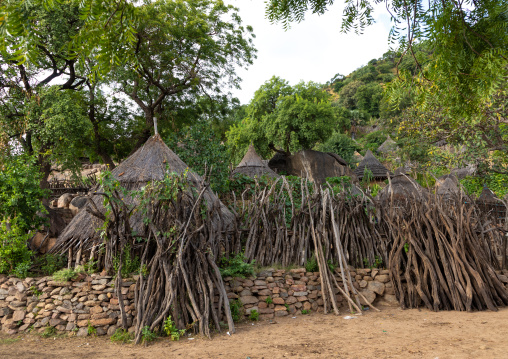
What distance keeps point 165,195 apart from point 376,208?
3.71 metres

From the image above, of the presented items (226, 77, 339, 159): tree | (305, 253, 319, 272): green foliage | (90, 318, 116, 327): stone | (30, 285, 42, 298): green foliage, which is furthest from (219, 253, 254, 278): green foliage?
(226, 77, 339, 159): tree

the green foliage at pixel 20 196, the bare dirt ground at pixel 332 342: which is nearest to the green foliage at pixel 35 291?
the bare dirt ground at pixel 332 342

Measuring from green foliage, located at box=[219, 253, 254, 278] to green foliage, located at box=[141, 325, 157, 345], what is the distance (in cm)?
134

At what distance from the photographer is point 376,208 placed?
254 inches

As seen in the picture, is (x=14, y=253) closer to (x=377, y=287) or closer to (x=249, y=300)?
(x=249, y=300)

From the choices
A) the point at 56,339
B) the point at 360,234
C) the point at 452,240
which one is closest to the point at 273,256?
the point at 360,234

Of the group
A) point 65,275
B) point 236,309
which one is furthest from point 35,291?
point 236,309

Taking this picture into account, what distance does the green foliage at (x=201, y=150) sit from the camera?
9633 mm

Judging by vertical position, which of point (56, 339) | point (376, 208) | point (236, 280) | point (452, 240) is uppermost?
point (376, 208)

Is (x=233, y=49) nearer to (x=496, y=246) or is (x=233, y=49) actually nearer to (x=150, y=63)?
(x=150, y=63)

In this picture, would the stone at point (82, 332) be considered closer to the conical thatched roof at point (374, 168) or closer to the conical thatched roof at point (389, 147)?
the conical thatched roof at point (374, 168)

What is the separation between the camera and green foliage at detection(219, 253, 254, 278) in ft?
18.3

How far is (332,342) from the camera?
417 centimetres

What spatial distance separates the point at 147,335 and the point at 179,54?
12.3 metres
